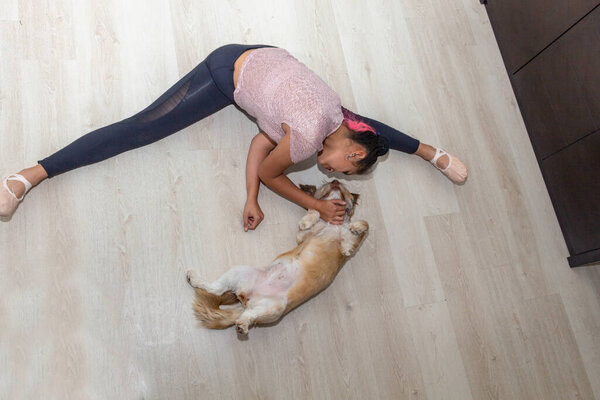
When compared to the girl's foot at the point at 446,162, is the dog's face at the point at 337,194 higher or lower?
higher

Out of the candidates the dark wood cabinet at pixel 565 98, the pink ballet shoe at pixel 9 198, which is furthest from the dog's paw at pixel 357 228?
the pink ballet shoe at pixel 9 198

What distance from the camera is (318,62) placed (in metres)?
2.18

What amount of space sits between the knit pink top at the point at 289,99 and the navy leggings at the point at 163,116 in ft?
0.38

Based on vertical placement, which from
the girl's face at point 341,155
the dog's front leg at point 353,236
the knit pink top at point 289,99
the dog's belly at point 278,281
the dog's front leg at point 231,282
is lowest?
the dog's front leg at point 353,236

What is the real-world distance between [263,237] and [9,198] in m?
0.95

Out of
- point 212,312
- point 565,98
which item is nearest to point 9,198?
point 212,312

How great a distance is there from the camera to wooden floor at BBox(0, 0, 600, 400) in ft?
5.45

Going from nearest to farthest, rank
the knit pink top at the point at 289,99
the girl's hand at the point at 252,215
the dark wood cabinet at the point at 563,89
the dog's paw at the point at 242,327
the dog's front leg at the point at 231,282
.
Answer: the knit pink top at the point at 289,99, the dog's paw at the point at 242,327, the dog's front leg at the point at 231,282, the girl's hand at the point at 252,215, the dark wood cabinet at the point at 563,89

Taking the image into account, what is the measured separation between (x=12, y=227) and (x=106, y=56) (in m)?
0.81

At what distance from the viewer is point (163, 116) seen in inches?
69.4

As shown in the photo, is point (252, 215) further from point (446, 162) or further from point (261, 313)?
point (446, 162)

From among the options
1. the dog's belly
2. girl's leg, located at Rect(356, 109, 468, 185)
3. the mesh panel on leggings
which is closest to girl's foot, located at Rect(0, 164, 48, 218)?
the mesh panel on leggings

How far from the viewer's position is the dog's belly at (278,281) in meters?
1.66

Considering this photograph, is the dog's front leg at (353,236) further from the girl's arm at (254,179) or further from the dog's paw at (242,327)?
the dog's paw at (242,327)
